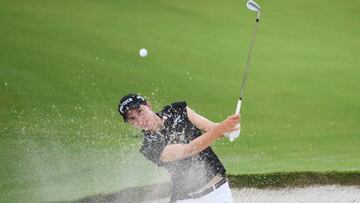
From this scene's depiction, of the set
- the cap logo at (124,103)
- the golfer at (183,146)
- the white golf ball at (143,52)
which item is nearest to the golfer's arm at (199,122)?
the golfer at (183,146)

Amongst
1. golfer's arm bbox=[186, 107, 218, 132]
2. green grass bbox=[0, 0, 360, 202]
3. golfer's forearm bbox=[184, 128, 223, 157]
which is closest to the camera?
golfer's forearm bbox=[184, 128, 223, 157]

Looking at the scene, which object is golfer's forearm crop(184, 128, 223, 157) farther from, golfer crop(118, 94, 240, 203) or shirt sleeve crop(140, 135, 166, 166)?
shirt sleeve crop(140, 135, 166, 166)

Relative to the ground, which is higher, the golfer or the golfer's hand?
the golfer's hand

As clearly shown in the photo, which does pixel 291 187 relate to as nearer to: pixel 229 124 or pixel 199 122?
pixel 199 122

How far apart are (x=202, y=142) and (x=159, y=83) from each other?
350cm

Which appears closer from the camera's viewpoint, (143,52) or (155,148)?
(155,148)

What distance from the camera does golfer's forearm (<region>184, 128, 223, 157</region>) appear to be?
418 centimetres

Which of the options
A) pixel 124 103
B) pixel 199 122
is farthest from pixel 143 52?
pixel 124 103

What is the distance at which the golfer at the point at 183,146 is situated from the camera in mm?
4230

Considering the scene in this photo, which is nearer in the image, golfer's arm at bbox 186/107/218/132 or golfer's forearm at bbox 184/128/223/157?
golfer's forearm at bbox 184/128/223/157

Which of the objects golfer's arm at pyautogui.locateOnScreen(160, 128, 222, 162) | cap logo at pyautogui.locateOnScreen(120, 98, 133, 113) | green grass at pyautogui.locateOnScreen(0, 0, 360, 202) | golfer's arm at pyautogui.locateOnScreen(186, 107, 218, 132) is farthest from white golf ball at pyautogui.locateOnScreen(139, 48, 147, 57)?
golfer's arm at pyautogui.locateOnScreen(160, 128, 222, 162)

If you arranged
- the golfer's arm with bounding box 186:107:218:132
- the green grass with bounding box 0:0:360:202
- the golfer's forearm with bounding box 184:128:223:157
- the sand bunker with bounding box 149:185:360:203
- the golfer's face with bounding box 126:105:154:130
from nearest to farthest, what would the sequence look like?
the golfer's forearm with bounding box 184:128:223:157 < the golfer's face with bounding box 126:105:154:130 < the golfer's arm with bounding box 186:107:218:132 < the sand bunker with bounding box 149:185:360:203 < the green grass with bounding box 0:0:360:202

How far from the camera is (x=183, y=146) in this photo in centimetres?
421

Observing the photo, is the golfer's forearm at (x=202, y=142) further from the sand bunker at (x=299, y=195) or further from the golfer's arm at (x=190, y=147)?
the sand bunker at (x=299, y=195)
